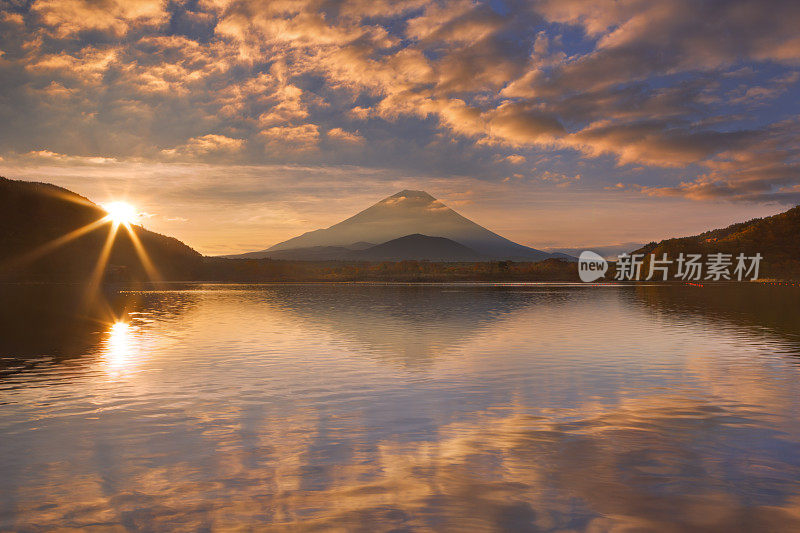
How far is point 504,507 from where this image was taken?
27.7ft

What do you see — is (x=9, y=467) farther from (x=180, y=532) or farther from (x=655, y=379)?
(x=655, y=379)

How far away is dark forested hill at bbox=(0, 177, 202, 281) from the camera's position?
15225 centimetres

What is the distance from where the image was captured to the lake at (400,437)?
8344 mm

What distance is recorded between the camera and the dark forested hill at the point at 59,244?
15225cm

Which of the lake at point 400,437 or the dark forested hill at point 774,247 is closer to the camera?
the lake at point 400,437

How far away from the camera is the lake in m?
8.34

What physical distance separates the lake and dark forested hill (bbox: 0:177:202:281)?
143345 mm

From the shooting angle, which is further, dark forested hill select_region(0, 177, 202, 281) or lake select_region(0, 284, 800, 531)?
dark forested hill select_region(0, 177, 202, 281)

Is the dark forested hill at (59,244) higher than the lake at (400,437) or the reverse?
higher

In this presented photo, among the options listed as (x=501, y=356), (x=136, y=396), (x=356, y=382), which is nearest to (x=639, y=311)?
(x=501, y=356)

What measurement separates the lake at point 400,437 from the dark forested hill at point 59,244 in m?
143

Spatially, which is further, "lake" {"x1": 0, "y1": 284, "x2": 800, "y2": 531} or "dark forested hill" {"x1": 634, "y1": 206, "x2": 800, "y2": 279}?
"dark forested hill" {"x1": 634, "y1": 206, "x2": 800, "y2": 279}

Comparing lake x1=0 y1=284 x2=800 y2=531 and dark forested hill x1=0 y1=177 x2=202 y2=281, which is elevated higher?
dark forested hill x1=0 y1=177 x2=202 y2=281

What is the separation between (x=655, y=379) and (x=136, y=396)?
14.9 metres
